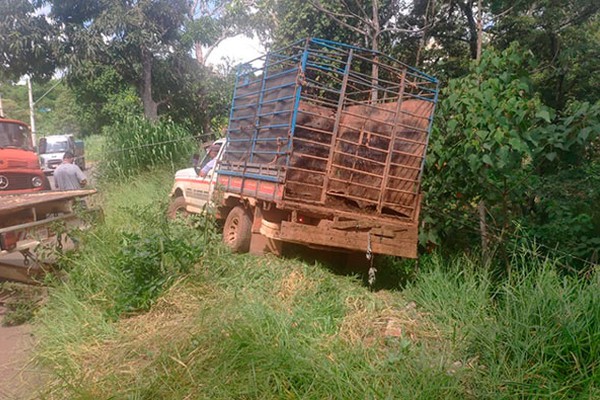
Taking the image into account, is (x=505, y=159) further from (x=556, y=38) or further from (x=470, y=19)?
(x=470, y=19)

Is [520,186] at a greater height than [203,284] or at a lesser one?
greater

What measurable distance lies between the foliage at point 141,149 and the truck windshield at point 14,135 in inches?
113

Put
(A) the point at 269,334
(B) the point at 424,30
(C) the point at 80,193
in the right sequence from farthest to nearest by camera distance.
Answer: (B) the point at 424,30 < (C) the point at 80,193 < (A) the point at 269,334

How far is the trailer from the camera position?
17.6 ft

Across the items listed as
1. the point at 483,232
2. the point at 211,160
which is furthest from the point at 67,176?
the point at 483,232

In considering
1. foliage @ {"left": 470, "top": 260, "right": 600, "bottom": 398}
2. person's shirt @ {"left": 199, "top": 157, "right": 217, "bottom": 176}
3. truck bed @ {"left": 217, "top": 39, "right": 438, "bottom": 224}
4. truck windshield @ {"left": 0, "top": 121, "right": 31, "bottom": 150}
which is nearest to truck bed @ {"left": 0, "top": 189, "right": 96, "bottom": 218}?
person's shirt @ {"left": 199, "top": 157, "right": 217, "bottom": 176}

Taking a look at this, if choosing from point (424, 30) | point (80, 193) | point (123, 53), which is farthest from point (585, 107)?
point (123, 53)

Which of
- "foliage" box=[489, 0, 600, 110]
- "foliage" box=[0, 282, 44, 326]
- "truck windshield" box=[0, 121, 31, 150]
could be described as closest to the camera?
"foliage" box=[0, 282, 44, 326]

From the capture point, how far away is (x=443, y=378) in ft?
9.71

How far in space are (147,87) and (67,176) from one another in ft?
32.0

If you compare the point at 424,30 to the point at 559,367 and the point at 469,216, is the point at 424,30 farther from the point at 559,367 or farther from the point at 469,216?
the point at 559,367

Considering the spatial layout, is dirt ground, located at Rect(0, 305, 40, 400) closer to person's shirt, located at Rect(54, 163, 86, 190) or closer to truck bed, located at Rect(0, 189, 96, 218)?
truck bed, located at Rect(0, 189, 96, 218)

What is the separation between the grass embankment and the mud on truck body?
48 cm

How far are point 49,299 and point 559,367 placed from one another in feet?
15.4
